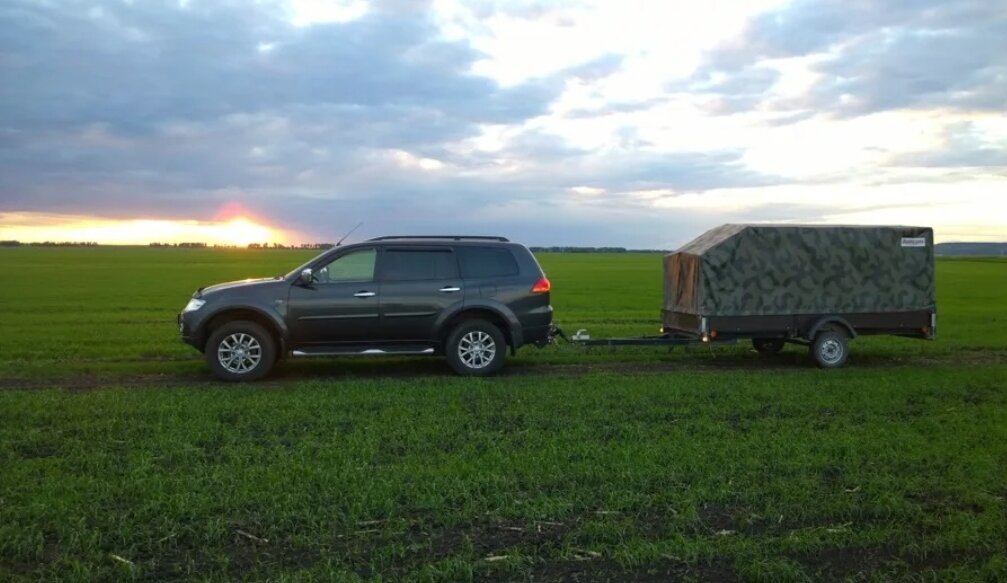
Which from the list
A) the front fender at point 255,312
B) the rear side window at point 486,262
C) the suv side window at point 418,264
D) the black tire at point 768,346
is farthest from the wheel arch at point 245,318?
the black tire at point 768,346

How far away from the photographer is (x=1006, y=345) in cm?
1570

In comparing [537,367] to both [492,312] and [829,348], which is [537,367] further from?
[829,348]

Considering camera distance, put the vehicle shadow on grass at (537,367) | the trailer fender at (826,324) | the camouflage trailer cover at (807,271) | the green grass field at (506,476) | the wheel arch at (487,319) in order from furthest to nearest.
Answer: the trailer fender at (826,324) → the camouflage trailer cover at (807,271) → the wheel arch at (487,319) → the vehicle shadow on grass at (537,367) → the green grass field at (506,476)

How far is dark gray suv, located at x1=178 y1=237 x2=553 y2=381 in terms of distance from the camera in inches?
444

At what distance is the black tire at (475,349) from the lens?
38.4ft

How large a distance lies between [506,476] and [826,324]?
26.8ft

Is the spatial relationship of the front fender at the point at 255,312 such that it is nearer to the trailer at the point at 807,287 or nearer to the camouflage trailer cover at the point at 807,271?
the trailer at the point at 807,287

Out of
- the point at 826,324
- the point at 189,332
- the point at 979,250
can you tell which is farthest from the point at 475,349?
the point at 979,250

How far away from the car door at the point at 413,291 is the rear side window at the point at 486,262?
0.62 feet

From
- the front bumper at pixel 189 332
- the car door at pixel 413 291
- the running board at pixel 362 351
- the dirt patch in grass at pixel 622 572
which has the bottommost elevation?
the dirt patch in grass at pixel 622 572

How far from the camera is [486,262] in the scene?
12.1 meters

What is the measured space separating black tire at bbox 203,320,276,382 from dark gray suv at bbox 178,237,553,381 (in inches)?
0.5

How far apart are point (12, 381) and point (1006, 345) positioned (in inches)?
645

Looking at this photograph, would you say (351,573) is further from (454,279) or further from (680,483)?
(454,279)
